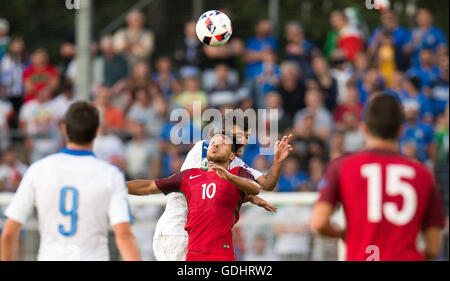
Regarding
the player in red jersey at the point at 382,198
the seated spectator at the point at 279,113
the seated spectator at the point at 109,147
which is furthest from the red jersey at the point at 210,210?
the seated spectator at the point at 279,113

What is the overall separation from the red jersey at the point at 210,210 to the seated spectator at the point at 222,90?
6.54 m

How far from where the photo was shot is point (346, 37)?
14734 mm

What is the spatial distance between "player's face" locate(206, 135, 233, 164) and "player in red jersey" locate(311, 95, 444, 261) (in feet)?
6.97

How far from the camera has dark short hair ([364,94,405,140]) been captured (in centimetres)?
497

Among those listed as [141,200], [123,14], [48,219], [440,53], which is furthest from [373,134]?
[123,14]

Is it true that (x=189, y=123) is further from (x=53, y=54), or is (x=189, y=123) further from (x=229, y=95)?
(x=53, y=54)

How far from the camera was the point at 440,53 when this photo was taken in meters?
14.2

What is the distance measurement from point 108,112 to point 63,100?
3.03ft

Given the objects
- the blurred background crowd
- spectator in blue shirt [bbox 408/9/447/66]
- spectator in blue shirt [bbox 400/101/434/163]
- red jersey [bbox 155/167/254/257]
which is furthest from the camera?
spectator in blue shirt [bbox 408/9/447/66]

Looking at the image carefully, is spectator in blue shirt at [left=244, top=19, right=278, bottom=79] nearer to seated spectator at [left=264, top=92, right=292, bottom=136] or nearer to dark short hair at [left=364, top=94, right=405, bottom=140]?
seated spectator at [left=264, top=92, right=292, bottom=136]

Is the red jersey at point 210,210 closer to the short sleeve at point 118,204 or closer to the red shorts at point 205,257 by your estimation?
the red shorts at point 205,257

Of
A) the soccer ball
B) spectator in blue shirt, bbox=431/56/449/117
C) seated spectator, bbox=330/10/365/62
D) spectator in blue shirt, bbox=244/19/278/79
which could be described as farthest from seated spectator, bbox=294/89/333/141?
the soccer ball

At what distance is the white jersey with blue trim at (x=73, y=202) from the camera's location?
5672 mm

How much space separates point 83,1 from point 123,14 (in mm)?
4298
